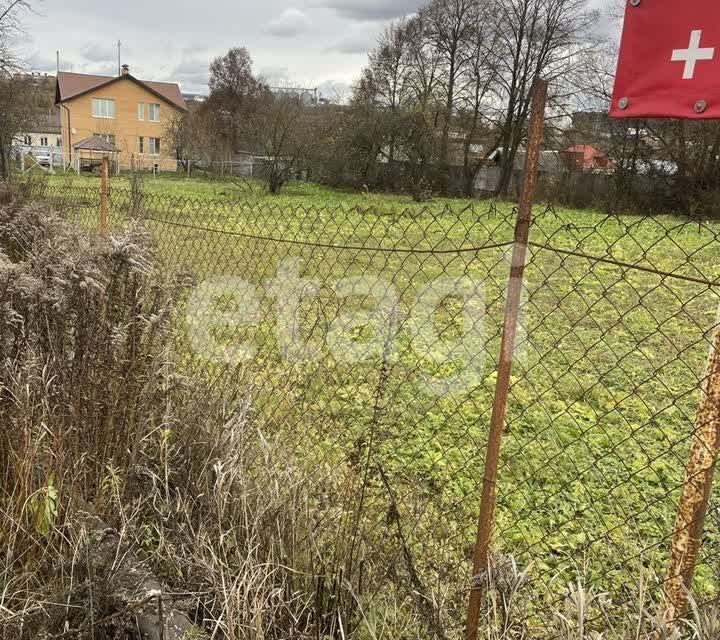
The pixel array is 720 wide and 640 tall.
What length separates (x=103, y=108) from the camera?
41812mm

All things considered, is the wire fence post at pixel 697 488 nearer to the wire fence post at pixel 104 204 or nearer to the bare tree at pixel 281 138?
the wire fence post at pixel 104 204

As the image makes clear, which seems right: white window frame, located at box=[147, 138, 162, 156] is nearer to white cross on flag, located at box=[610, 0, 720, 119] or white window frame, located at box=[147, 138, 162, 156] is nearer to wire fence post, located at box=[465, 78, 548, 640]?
wire fence post, located at box=[465, 78, 548, 640]

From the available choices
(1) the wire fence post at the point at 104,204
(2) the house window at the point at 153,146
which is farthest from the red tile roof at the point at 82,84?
(1) the wire fence post at the point at 104,204

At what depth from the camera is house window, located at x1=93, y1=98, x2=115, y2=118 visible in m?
Answer: 41.5

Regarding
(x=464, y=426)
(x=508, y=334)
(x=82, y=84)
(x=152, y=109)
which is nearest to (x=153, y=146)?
(x=152, y=109)

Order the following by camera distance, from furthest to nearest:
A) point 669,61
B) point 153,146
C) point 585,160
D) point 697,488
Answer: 1. point 153,146
2. point 585,160
3. point 697,488
4. point 669,61

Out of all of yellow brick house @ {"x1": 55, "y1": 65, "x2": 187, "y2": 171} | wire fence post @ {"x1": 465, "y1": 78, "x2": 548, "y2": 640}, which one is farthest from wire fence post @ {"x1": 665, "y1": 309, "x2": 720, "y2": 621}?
yellow brick house @ {"x1": 55, "y1": 65, "x2": 187, "y2": 171}

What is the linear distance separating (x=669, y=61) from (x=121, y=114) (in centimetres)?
4694

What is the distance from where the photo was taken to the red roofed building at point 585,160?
24.8 metres

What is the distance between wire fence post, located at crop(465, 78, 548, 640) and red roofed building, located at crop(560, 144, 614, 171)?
2542cm

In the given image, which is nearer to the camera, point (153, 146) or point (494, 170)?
point (494, 170)

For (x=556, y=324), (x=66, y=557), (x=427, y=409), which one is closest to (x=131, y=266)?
(x=66, y=557)

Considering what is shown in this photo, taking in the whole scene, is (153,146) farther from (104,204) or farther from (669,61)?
(669,61)

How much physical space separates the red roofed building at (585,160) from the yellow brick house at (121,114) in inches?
1000
